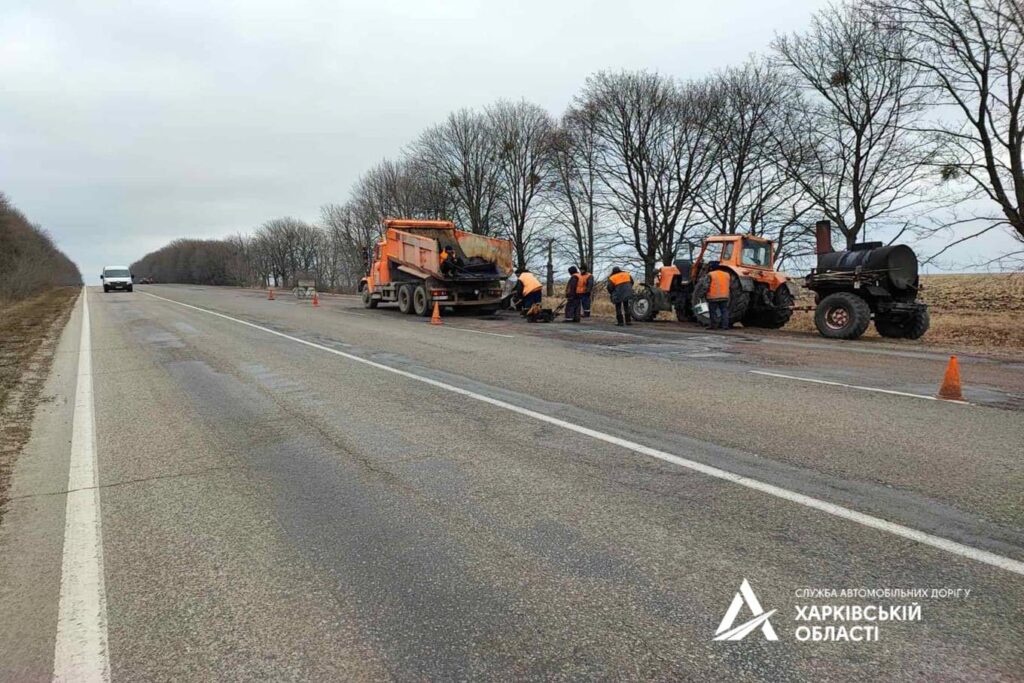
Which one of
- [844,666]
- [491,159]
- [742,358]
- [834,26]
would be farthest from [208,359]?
[491,159]

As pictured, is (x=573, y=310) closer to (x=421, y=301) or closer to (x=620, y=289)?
(x=620, y=289)

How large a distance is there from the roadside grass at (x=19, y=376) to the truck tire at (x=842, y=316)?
551 inches

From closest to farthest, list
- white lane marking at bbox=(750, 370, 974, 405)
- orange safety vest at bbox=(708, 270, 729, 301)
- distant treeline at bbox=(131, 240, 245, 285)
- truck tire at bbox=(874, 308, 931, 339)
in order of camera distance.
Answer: white lane marking at bbox=(750, 370, 974, 405), truck tire at bbox=(874, 308, 931, 339), orange safety vest at bbox=(708, 270, 729, 301), distant treeline at bbox=(131, 240, 245, 285)

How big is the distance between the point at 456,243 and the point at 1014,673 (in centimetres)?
1935

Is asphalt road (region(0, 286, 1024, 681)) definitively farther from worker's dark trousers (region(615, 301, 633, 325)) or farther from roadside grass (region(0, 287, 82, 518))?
worker's dark trousers (region(615, 301, 633, 325))

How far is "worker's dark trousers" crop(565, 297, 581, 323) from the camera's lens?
57.8ft

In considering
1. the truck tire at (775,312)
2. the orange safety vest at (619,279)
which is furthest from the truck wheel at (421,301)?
the truck tire at (775,312)

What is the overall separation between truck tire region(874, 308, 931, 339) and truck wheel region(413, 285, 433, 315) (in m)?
12.9

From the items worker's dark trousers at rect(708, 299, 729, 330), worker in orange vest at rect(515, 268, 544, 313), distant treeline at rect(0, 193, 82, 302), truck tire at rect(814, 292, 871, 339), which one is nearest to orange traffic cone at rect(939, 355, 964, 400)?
truck tire at rect(814, 292, 871, 339)

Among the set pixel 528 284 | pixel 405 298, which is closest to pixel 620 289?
pixel 528 284

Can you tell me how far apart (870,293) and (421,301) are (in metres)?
13.1

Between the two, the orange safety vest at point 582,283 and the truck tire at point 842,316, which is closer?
the truck tire at point 842,316

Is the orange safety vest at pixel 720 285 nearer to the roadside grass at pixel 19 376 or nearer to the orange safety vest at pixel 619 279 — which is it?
the orange safety vest at pixel 619 279

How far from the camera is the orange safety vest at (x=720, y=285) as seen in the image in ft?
47.6
